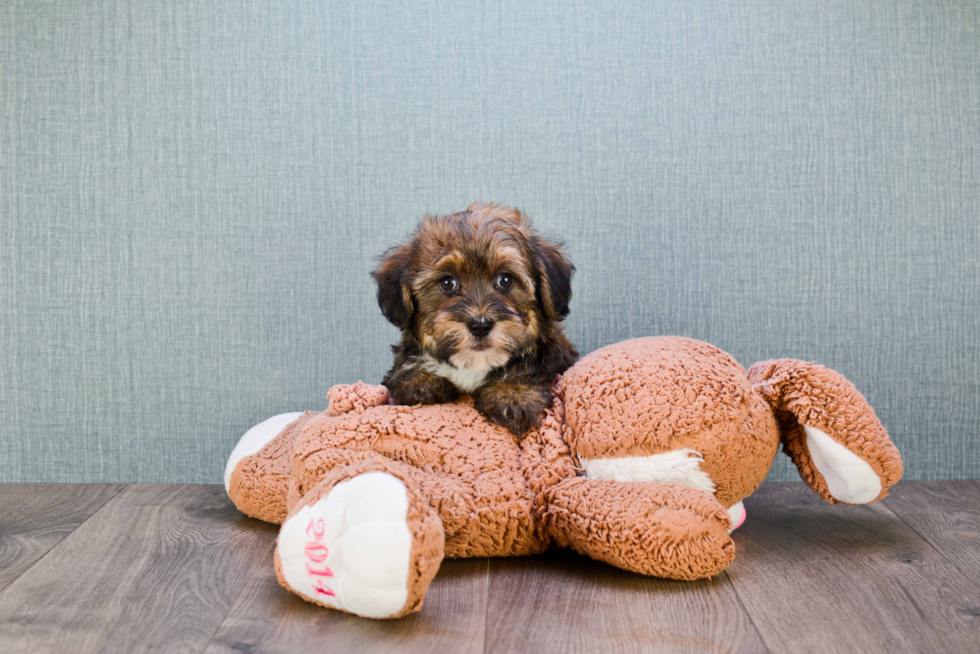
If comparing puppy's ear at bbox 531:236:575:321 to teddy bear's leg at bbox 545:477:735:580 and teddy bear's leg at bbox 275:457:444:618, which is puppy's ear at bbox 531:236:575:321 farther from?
teddy bear's leg at bbox 275:457:444:618

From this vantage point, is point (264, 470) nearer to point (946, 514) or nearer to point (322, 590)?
point (322, 590)

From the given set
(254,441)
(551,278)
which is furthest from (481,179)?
(254,441)

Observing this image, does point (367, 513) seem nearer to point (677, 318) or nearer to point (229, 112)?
point (677, 318)

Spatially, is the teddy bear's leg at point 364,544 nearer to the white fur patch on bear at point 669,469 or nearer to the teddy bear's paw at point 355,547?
the teddy bear's paw at point 355,547

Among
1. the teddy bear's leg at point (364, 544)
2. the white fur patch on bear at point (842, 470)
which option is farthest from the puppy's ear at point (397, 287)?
the white fur patch on bear at point (842, 470)

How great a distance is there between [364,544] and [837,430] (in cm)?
121

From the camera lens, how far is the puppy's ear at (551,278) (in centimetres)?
207

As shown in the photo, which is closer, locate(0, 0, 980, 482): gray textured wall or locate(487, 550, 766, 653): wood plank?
locate(487, 550, 766, 653): wood plank

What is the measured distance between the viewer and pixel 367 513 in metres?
1.50

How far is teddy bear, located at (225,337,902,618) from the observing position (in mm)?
1716

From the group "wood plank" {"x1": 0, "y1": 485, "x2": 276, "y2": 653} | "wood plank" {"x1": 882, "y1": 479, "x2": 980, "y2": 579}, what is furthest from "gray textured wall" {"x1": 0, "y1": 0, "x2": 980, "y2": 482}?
"wood plank" {"x1": 0, "y1": 485, "x2": 276, "y2": 653}

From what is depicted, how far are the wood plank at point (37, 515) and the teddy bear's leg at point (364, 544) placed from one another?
791 millimetres

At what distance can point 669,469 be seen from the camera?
73.3 inches

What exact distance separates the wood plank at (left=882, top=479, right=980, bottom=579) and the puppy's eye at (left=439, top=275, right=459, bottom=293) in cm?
141
